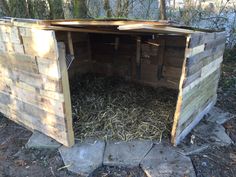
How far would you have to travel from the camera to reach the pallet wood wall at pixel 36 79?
2.10 m

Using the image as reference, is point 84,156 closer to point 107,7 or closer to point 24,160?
point 24,160

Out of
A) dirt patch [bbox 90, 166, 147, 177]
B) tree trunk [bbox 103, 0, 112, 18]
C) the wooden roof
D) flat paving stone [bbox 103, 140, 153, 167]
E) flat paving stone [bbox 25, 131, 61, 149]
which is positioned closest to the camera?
the wooden roof

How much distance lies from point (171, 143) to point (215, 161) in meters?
0.47

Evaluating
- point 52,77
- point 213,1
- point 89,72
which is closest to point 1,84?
point 52,77

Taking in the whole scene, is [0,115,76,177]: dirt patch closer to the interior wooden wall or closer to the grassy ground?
the interior wooden wall

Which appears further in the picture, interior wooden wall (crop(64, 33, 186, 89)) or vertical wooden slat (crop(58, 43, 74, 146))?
interior wooden wall (crop(64, 33, 186, 89))

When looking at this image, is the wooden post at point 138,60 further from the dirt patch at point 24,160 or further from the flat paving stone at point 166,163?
the dirt patch at point 24,160

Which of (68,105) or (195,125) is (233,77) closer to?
(195,125)

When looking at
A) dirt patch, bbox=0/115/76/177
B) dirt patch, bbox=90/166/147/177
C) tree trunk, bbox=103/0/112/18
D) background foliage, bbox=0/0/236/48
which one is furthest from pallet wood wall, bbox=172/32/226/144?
tree trunk, bbox=103/0/112/18

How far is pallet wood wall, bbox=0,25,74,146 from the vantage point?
210cm

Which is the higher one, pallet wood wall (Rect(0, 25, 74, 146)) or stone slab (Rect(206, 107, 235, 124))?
pallet wood wall (Rect(0, 25, 74, 146))

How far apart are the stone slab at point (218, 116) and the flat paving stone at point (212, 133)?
0.12 meters

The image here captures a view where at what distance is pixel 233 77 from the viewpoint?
4.30 meters

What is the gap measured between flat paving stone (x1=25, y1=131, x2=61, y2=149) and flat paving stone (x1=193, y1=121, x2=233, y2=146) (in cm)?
166
